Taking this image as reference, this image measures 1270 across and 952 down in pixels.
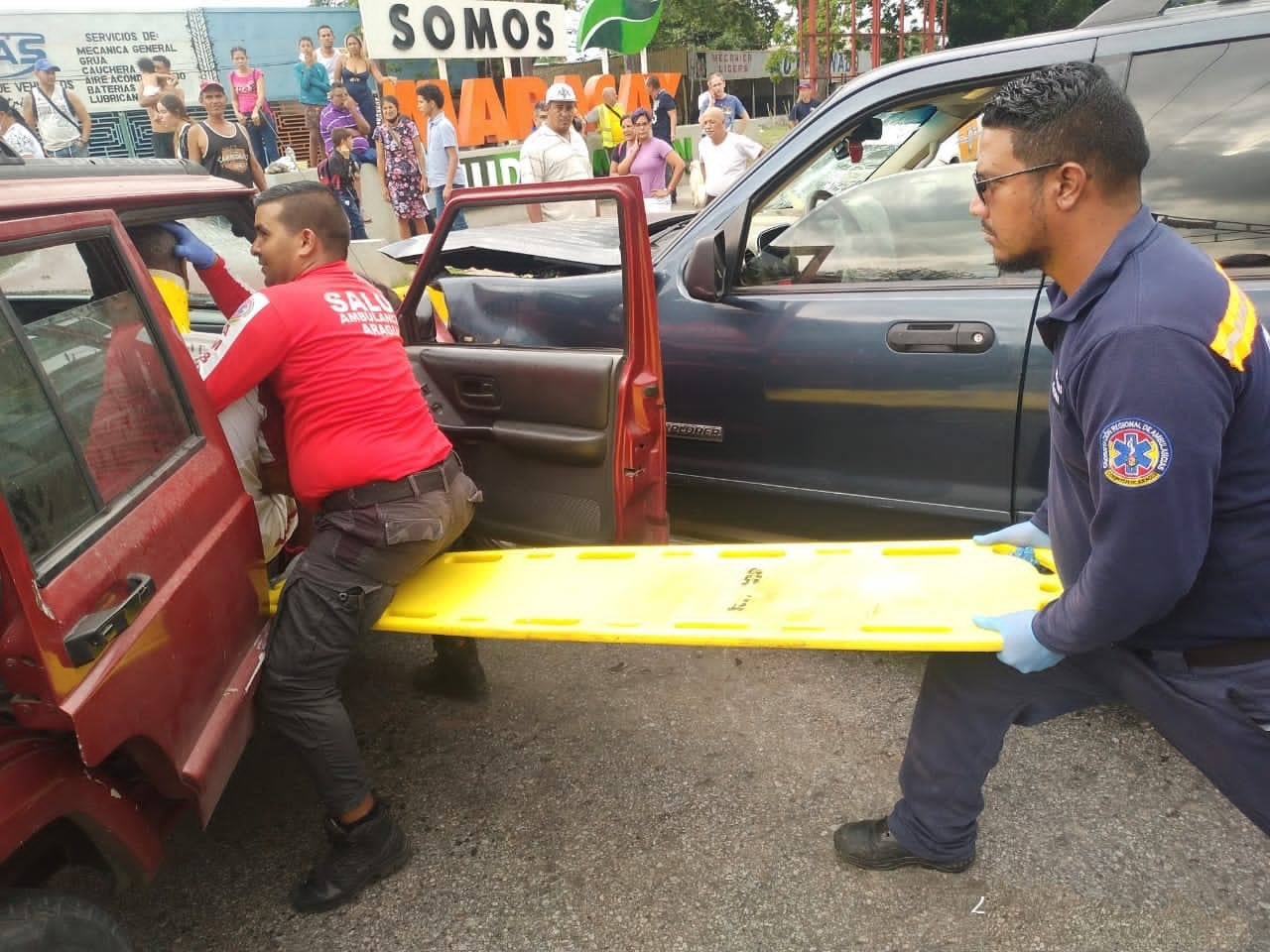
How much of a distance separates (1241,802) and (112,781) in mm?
1989

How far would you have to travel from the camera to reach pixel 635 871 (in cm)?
229

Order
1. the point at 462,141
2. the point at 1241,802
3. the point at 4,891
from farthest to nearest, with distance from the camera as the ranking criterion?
1. the point at 462,141
2. the point at 1241,802
3. the point at 4,891

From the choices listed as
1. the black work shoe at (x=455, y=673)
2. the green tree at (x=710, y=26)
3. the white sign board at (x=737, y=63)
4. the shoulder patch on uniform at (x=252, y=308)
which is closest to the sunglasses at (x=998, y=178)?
the shoulder patch on uniform at (x=252, y=308)

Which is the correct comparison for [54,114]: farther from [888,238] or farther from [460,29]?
[888,238]

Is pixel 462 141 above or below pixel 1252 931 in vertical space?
above

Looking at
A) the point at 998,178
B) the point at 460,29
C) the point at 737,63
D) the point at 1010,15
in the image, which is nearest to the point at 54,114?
the point at 460,29

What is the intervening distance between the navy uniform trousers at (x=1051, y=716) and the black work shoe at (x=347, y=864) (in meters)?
1.22

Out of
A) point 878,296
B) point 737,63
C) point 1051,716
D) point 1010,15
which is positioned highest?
point 1010,15

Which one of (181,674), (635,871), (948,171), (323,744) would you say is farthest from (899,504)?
(181,674)

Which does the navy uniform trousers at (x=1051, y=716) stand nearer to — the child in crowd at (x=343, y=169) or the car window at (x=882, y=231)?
the car window at (x=882, y=231)

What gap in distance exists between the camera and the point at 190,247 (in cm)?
248

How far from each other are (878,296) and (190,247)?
6.38 feet

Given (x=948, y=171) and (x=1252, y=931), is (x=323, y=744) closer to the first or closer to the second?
(x=1252, y=931)

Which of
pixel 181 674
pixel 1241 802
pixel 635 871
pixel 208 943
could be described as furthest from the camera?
pixel 635 871
